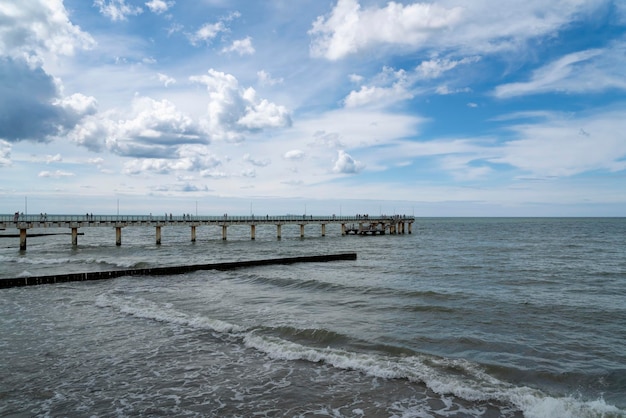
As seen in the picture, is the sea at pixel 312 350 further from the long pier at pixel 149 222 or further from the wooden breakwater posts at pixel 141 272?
the long pier at pixel 149 222

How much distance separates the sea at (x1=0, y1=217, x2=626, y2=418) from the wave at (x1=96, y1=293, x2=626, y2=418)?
4 cm

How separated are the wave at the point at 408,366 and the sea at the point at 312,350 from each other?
0.04 m

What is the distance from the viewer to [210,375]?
34.1 feet

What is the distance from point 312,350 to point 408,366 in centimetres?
274

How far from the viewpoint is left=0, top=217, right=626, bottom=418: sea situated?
885cm

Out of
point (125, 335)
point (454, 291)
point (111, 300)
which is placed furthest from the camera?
point (454, 291)

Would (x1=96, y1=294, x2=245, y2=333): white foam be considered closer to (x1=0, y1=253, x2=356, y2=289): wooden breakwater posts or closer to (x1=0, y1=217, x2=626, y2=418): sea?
(x1=0, y1=217, x2=626, y2=418): sea

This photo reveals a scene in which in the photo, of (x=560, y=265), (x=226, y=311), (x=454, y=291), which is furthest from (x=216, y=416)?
(x=560, y=265)

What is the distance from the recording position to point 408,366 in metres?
10.9

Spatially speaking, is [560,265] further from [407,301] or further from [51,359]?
[51,359]

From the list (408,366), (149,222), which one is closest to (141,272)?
(408,366)

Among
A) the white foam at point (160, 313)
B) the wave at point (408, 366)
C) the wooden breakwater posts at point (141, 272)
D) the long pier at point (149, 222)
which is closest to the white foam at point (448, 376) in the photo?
the wave at point (408, 366)

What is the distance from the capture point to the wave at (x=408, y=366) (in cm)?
866

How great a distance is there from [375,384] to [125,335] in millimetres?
8377
